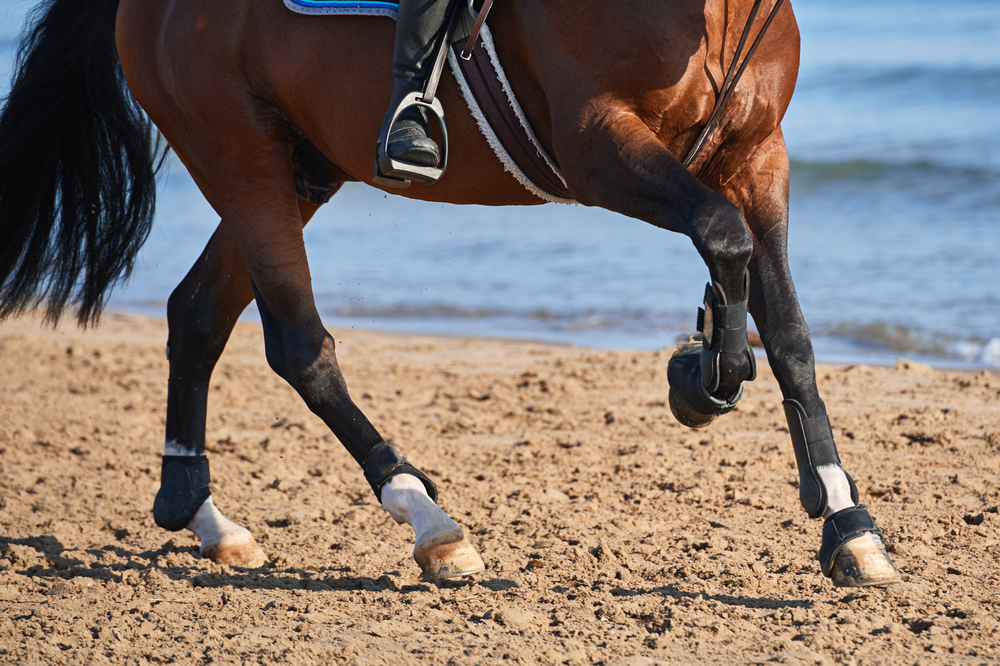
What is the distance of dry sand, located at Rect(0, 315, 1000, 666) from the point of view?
8.62 feet

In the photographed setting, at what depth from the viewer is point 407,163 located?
2.80m

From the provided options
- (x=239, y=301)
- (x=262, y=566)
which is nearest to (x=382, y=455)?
(x=262, y=566)

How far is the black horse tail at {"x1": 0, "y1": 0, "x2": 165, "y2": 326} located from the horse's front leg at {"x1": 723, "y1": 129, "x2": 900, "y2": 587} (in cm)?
248

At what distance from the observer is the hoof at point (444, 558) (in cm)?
305

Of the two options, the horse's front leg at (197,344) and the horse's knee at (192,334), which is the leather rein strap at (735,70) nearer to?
the horse's front leg at (197,344)

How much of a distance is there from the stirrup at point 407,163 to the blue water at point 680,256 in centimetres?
210

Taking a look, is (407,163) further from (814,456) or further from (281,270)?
(814,456)

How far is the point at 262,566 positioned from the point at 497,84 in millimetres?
1828

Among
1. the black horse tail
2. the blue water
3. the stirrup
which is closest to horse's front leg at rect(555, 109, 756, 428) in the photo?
the stirrup

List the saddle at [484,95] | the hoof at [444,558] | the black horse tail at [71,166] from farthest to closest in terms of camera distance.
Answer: the black horse tail at [71,166] → the hoof at [444,558] → the saddle at [484,95]

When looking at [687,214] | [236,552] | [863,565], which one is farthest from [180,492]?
[863,565]

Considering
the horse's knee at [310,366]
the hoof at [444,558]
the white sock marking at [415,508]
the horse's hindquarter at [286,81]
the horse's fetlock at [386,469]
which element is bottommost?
the hoof at [444,558]

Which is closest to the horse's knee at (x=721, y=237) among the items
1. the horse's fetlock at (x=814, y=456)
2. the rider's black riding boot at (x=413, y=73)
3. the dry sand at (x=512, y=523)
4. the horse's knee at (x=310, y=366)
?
the horse's fetlock at (x=814, y=456)

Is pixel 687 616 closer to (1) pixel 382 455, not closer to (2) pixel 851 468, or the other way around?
(1) pixel 382 455
